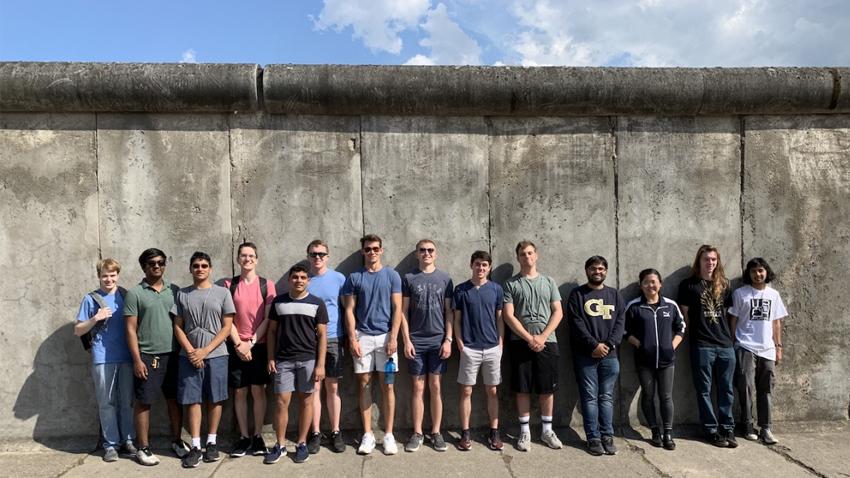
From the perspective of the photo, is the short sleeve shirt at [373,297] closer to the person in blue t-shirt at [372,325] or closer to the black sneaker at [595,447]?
the person in blue t-shirt at [372,325]

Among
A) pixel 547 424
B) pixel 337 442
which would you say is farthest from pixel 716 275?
pixel 337 442

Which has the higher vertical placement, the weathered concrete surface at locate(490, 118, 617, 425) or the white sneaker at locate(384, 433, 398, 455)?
the weathered concrete surface at locate(490, 118, 617, 425)

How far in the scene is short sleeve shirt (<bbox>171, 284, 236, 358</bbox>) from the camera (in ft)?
15.1

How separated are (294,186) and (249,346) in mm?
1590

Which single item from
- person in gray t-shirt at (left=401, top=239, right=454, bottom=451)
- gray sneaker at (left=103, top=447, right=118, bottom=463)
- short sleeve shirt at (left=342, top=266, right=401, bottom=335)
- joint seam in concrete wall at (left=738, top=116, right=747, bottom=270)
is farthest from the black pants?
gray sneaker at (left=103, top=447, right=118, bottom=463)

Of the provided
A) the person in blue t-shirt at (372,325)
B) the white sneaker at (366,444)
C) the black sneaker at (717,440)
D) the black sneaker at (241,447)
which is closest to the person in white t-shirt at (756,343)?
the black sneaker at (717,440)

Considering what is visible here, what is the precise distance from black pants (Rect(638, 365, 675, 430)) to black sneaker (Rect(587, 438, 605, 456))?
2.11 ft

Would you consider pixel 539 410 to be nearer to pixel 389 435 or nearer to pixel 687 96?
pixel 389 435

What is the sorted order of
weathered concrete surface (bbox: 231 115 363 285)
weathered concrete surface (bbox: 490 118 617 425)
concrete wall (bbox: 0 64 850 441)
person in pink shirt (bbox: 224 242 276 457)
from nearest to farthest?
person in pink shirt (bbox: 224 242 276 457), concrete wall (bbox: 0 64 850 441), weathered concrete surface (bbox: 231 115 363 285), weathered concrete surface (bbox: 490 118 617 425)

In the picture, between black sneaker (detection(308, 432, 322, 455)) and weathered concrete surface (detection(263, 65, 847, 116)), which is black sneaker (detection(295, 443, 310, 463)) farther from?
weathered concrete surface (detection(263, 65, 847, 116))

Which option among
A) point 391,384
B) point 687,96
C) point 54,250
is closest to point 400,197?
point 391,384

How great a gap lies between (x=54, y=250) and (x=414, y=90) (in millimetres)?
3819

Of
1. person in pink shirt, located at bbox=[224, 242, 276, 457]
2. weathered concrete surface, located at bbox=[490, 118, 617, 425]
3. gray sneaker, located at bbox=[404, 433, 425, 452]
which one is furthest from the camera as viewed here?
weathered concrete surface, located at bbox=[490, 118, 617, 425]

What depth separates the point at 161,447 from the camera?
5.00 metres
